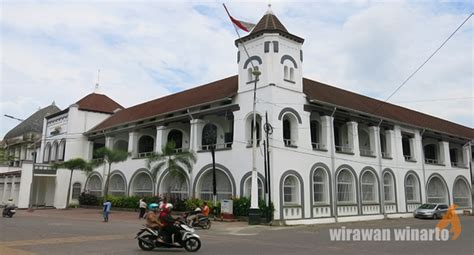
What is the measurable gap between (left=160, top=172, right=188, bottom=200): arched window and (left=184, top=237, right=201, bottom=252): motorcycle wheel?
55.8 ft

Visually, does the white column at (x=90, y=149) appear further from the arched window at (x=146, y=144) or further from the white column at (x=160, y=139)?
the white column at (x=160, y=139)

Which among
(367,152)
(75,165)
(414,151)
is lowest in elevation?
(75,165)

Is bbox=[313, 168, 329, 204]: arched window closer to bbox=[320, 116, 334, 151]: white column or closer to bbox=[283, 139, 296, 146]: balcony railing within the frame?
bbox=[320, 116, 334, 151]: white column

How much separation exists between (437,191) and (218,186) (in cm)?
2135

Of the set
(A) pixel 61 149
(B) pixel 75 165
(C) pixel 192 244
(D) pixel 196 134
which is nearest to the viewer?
(C) pixel 192 244

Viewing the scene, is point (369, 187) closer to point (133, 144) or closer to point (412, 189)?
point (412, 189)

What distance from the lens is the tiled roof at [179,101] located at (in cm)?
2823

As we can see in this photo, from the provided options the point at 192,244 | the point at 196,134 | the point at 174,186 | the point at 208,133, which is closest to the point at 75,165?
the point at 174,186

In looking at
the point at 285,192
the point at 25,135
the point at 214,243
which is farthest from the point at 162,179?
the point at 25,135

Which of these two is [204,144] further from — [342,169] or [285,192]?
[342,169]

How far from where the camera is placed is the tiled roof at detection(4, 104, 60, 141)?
54.8 m

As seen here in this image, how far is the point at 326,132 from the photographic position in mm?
26484

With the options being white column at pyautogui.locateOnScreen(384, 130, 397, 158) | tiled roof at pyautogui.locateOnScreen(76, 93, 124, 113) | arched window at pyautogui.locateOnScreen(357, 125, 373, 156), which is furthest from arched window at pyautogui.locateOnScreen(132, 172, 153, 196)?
white column at pyautogui.locateOnScreen(384, 130, 397, 158)

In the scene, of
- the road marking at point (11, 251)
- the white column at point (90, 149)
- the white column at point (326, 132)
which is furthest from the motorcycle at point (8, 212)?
the white column at point (326, 132)
